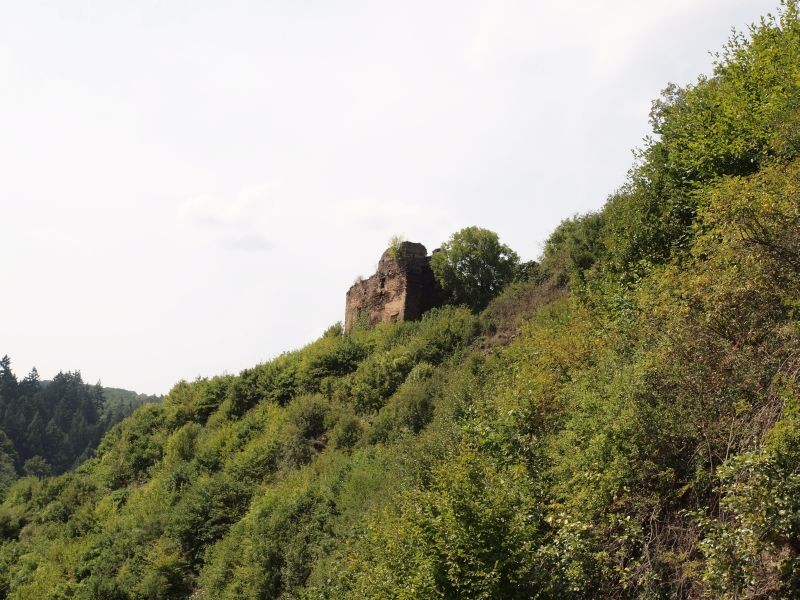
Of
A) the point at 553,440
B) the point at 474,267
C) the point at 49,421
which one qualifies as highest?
the point at 474,267

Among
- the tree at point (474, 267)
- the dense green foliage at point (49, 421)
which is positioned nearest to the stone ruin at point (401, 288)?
the tree at point (474, 267)

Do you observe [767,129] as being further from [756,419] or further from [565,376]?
[756,419]

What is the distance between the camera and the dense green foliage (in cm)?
9412

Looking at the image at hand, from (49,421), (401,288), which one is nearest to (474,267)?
(401,288)

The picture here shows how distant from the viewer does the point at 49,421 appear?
104125 millimetres

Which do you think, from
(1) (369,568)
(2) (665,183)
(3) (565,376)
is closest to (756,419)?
(3) (565,376)

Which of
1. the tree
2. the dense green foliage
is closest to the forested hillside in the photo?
the tree

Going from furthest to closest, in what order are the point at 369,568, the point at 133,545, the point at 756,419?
the point at 133,545 < the point at 369,568 < the point at 756,419

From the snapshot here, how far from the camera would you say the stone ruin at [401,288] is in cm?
2648

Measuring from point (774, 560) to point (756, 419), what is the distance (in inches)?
60.9

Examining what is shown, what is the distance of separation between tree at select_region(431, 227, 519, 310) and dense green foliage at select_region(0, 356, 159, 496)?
2925 inches

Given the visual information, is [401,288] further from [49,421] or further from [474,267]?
[49,421]

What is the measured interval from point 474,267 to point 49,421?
96807mm

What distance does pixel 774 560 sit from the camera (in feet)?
20.3
